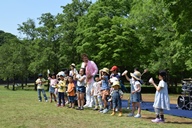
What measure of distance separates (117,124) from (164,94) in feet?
6.32

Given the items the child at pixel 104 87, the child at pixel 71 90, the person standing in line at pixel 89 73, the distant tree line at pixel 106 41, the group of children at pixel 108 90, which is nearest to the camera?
the group of children at pixel 108 90

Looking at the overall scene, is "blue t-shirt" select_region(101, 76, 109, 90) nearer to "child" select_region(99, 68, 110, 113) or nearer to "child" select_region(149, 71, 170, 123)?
"child" select_region(99, 68, 110, 113)

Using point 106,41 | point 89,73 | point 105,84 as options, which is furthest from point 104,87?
point 106,41

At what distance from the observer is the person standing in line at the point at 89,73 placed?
1227 centimetres

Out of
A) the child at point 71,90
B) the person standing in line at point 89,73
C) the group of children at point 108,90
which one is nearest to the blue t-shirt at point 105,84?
the group of children at point 108,90

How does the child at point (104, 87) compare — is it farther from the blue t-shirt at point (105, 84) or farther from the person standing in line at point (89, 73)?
the person standing in line at point (89, 73)

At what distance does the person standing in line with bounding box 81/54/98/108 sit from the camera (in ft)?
40.2

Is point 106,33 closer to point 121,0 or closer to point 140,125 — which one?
point 121,0

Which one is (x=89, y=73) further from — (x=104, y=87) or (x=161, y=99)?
(x=161, y=99)

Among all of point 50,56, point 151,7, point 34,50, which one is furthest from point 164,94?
point 34,50

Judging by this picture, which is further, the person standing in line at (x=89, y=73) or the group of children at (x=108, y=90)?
the person standing in line at (x=89, y=73)

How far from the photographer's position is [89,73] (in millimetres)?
12328

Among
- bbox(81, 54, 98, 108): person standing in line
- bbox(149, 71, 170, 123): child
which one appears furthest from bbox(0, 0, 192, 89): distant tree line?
bbox(149, 71, 170, 123): child

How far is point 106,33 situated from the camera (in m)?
35.6
